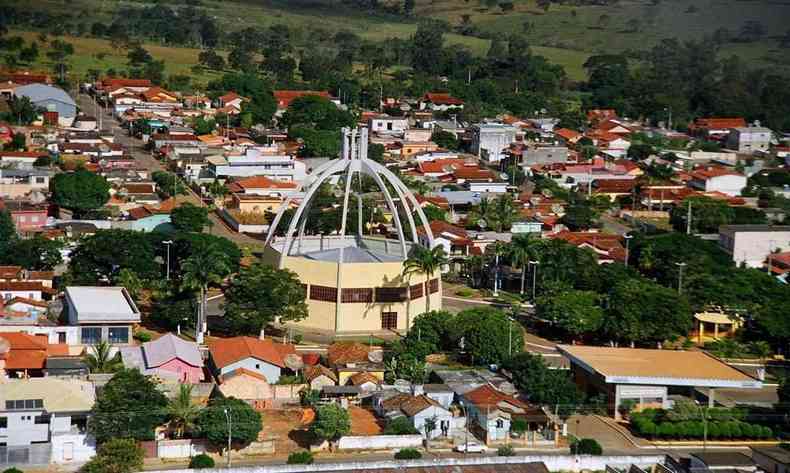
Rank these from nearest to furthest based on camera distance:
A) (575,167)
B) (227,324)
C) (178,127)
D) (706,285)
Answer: (227,324)
(706,285)
(575,167)
(178,127)

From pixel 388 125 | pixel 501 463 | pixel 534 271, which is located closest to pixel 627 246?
pixel 534 271

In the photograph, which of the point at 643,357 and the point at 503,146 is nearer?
the point at 643,357

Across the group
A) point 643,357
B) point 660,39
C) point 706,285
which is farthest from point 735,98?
point 643,357

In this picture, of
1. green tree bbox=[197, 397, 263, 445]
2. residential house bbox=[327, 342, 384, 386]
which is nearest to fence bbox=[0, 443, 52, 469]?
Result: green tree bbox=[197, 397, 263, 445]

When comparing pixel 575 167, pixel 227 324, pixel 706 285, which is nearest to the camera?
pixel 227 324

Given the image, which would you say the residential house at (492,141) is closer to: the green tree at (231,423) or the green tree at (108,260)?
the green tree at (108,260)

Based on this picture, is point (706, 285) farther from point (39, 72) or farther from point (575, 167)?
point (39, 72)

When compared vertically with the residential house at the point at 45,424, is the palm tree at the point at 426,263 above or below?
above

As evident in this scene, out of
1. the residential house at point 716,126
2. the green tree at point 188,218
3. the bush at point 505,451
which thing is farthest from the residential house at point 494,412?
the residential house at point 716,126
